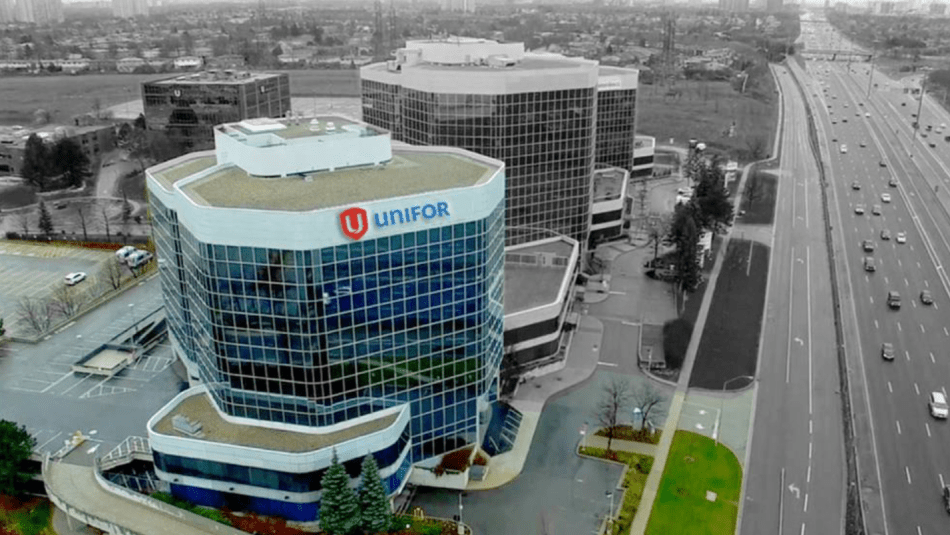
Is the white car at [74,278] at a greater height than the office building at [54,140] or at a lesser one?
lesser

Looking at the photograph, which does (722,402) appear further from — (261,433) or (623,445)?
(261,433)

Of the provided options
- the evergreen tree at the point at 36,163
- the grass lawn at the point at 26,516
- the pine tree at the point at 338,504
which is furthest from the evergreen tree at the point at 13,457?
the evergreen tree at the point at 36,163

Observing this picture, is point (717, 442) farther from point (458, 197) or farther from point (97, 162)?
point (97, 162)

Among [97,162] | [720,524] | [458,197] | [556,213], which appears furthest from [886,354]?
[97,162]

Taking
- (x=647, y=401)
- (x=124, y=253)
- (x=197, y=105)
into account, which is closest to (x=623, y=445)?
(x=647, y=401)

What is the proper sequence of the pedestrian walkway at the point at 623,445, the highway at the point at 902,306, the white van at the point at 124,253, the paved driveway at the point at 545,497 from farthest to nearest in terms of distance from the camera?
1. the white van at the point at 124,253
2. the pedestrian walkway at the point at 623,445
3. the highway at the point at 902,306
4. the paved driveway at the point at 545,497

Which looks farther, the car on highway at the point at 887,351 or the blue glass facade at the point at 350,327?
the car on highway at the point at 887,351

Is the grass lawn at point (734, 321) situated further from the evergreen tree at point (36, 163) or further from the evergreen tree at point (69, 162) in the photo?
the evergreen tree at point (36, 163)
